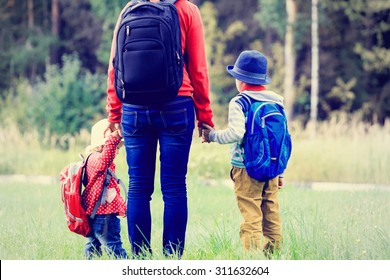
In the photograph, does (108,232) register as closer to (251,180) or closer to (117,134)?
(117,134)

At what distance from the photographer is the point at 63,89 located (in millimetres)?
15586

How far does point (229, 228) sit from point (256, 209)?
114cm

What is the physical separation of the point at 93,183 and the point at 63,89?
11.2 meters

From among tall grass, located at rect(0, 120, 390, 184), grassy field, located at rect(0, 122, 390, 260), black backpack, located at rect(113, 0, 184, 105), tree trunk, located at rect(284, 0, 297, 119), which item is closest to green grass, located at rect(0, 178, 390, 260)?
grassy field, located at rect(0, 122, 390, 260)

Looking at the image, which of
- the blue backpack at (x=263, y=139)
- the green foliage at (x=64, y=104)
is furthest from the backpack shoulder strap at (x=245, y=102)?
the green foliage at (x=64, y=104)

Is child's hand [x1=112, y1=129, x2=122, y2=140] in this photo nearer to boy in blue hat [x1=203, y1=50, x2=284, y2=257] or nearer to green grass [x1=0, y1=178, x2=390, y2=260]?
boy in blue hat [x1=203, y1=50, x2=284, y2=257]

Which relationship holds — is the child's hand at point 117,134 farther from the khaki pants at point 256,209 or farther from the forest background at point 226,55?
the forest background at point 226,55

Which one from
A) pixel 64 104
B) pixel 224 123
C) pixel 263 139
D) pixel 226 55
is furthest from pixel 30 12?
pixel 263 139

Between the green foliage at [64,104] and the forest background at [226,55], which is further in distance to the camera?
the forest background at [226,55]

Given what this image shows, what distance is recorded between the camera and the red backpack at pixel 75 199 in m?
4.65

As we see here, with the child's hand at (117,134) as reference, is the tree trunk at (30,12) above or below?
above

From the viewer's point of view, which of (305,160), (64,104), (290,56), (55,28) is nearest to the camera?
(305,160)

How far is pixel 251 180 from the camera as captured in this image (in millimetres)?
4582

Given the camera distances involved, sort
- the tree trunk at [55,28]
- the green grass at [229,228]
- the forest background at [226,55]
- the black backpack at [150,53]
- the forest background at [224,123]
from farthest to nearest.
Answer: the tree trunk at [55,28] < the forest background at [226,55] < the forest background at [224,123] < the green grass at [229,228] < the black backpack at [150,53]
